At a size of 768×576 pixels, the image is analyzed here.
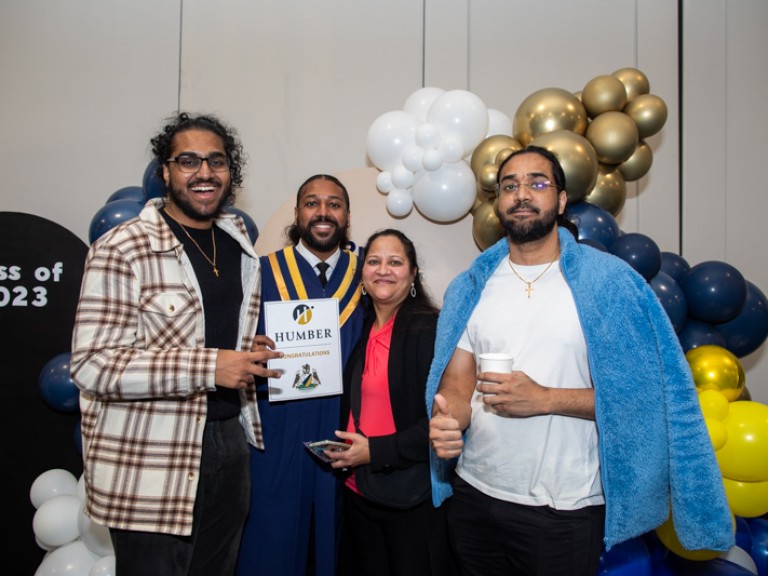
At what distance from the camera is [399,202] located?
126 inches

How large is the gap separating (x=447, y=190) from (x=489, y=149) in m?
0.33

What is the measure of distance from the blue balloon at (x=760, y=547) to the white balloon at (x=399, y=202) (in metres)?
2.43

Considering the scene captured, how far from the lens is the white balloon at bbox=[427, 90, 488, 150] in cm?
297

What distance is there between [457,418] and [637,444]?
526mm

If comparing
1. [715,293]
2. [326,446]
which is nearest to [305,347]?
[326,446]

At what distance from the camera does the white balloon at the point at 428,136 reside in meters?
2.98

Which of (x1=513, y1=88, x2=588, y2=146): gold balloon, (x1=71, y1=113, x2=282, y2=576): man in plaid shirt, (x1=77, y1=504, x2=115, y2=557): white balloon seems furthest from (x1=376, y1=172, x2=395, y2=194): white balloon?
(x1=77, y1=504, x2=115, y2=557): white balloon

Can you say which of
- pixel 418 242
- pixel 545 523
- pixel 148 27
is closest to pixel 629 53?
pixel 418 242

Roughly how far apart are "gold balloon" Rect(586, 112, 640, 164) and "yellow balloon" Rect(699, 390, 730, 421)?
1.39 meters

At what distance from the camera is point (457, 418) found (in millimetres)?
1679

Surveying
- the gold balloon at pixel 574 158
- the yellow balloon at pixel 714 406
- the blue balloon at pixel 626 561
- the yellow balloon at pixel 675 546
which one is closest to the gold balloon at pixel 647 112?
the gold balloon at pixel 574 158

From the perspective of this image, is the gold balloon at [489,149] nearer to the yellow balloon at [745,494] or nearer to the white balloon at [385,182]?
the white balloon at [385,182]

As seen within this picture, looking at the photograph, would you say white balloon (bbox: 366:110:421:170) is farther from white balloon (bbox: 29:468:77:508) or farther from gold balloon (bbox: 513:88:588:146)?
white balloon (bbox: 29:468:77:508)

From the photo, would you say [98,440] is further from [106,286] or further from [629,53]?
[629,53]
